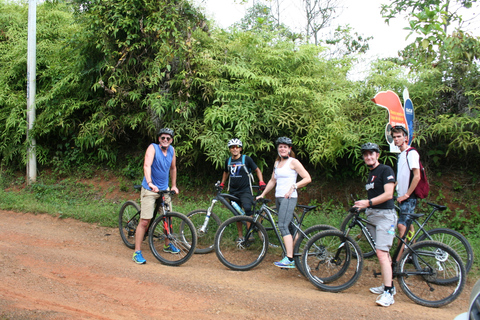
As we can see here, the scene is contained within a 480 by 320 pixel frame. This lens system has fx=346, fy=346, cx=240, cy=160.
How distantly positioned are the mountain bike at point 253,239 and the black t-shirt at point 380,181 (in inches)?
38.6

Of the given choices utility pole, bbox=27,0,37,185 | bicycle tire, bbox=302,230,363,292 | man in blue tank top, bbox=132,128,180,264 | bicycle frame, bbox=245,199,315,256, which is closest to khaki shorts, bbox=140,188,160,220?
man in blue tank top, bbox=132,128,180,264

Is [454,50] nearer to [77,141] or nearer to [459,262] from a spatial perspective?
[459,262]

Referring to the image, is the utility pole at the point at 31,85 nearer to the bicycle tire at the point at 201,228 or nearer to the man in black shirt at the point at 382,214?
the bicycle tire at the point at 201,228

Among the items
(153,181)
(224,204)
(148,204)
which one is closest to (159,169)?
(153,181)

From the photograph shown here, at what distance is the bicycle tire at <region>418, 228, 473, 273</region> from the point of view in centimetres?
517

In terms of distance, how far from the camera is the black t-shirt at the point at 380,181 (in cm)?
455

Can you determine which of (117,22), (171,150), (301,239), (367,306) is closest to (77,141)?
(117,22)

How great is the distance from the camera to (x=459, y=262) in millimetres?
4379

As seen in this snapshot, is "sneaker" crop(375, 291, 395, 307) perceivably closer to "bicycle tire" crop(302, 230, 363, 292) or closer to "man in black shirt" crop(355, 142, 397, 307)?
"man in black shirt" crop(355, 142, 397, 307)

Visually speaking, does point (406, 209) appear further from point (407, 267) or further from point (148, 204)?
point (148, 204)

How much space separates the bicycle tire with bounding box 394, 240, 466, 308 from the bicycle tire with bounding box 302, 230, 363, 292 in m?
0.63

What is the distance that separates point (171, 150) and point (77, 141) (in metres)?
5.42

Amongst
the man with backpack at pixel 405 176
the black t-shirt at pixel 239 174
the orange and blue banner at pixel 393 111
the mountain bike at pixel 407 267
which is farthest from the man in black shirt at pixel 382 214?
the black t-shirt at pixel 239 174

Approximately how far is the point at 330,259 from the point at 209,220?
247cm
